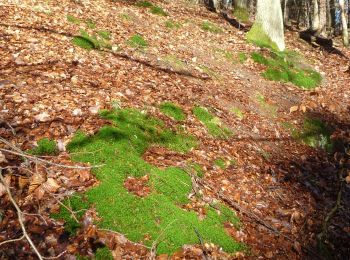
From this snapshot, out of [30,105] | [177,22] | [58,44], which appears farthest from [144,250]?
[177,22]

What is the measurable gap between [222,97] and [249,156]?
240 centimetres

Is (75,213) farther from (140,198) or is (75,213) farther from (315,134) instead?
(315,134)

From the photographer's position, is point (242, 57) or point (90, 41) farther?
point (242, 57)

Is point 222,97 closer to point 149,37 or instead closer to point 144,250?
point 149,37

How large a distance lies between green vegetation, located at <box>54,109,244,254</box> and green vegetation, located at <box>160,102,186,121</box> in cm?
108

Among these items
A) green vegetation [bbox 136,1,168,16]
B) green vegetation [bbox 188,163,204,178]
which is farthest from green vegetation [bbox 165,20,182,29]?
green vegetation [bbox 188,163,204,178]

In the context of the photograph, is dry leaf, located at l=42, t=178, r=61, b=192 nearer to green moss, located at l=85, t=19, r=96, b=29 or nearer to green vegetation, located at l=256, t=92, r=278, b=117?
green vegetation, located at l=256, t=92, r=278, b=117

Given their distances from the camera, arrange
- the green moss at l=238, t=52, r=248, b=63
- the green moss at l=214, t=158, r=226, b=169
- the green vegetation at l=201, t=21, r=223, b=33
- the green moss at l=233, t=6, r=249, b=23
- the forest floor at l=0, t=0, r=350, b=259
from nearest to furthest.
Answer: the forest floor at l=0, t=0, r=350, b=259
the green moss at l=214, t=158, r=226, b=169
the green moss at l=238, t=52, r=248, b=63
the green vegetation at l=201, t=21, r=223, b=33
the green moss at l=233, t=6, r=249, b=23

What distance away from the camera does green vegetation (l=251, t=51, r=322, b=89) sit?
11312 millimetres

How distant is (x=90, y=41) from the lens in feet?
30.6

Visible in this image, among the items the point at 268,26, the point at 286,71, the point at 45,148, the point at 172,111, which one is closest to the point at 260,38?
the point at 268,26

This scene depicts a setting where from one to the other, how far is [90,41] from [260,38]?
6.86 m

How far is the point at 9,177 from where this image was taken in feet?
14.3

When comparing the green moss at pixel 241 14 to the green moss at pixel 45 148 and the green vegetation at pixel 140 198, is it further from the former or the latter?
the green moss at pixel 45 148
